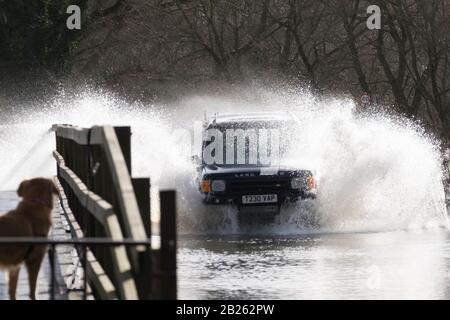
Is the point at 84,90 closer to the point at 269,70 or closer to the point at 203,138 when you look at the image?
the point at 269,70

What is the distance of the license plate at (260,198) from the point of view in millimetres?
22766

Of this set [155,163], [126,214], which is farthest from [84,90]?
[126,214]

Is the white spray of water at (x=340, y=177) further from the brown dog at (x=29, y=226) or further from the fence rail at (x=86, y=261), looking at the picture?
the brown dog at (x=29, y=226)

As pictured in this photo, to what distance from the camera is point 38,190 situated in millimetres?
11109

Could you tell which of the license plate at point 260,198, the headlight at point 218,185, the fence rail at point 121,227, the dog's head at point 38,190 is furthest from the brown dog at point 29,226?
the license plate at point 260,198

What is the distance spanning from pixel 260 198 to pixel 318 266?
5.50 m

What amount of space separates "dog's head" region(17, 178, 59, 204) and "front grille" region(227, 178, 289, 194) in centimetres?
1154

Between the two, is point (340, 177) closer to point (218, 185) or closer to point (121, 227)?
point (218, 185)

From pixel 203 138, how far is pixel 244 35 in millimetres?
24603

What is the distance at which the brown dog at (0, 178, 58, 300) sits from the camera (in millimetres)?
10297

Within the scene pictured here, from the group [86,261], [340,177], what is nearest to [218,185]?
[340,177]

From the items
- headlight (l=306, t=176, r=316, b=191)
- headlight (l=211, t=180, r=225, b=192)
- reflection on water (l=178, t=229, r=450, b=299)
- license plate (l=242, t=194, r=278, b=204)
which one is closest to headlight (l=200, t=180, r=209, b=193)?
headlight (l=211, t=180, r=225, b=192)

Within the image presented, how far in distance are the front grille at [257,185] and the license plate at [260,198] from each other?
0.22 feet
